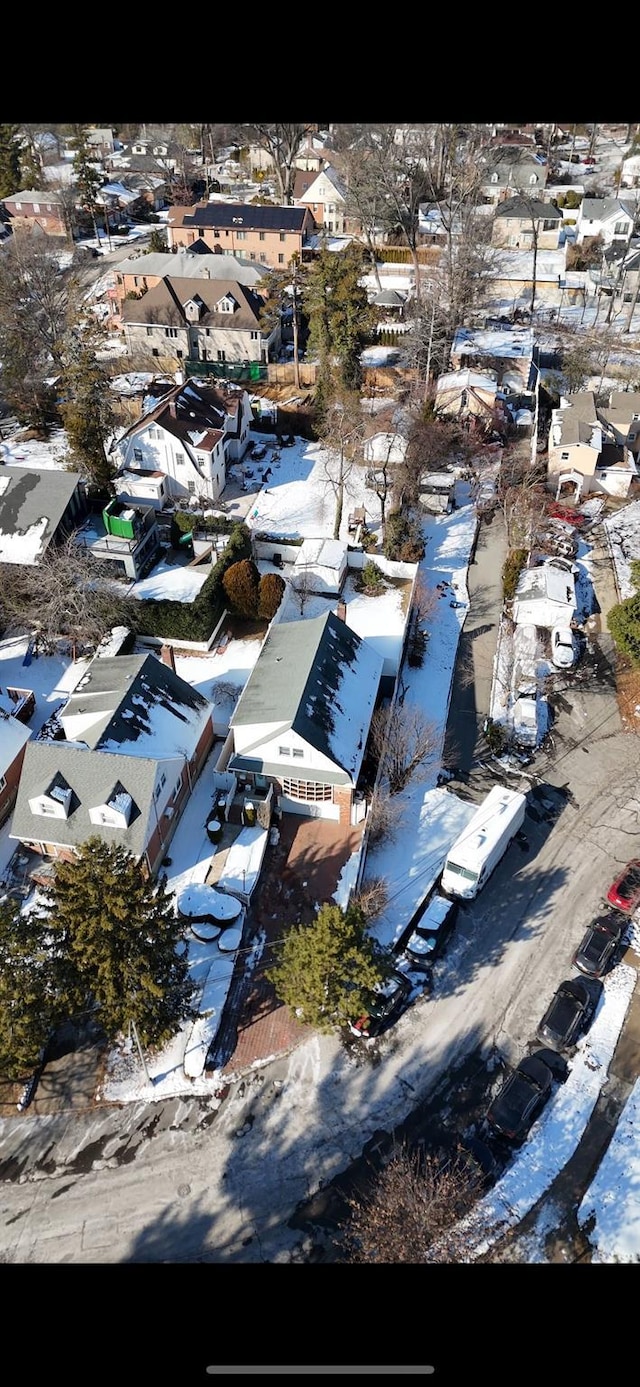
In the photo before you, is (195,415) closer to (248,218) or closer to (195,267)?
(195,267)

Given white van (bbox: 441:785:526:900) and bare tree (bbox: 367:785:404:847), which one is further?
bare tree (bbox: 367:785:404:847)

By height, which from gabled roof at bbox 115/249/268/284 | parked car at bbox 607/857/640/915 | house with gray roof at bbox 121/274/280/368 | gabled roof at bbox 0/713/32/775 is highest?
gabled roof at bbox 115/249/268/284

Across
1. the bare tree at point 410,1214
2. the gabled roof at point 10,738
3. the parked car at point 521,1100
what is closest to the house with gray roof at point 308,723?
the gabled roof at point 10,738

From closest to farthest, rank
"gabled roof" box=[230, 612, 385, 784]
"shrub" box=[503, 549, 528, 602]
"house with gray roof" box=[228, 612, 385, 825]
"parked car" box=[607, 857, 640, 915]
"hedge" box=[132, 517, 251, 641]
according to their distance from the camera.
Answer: "parked car" box=[607, 857, 640, 915]
"house with gray roof" box=[228, 612, 385, 825]
"gabled roof" box=[230, 612, 385, 784]
"hedge" box=[132, 517, 251, 641]
"shrub" box=[503, 549, 528, 602]

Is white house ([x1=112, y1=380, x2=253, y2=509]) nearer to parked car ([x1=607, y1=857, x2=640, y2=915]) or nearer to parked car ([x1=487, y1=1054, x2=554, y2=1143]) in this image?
parked car ([x1=607, y1=857, x2=640, y2=915])

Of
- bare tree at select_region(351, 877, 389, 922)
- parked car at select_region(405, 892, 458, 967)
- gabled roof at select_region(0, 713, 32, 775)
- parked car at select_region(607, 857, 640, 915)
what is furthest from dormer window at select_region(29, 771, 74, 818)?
parked car at select_region(607, 857, 640, 915)

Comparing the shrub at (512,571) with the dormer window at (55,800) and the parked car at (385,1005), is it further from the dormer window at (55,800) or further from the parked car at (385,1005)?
the dormer window at (55,800)
